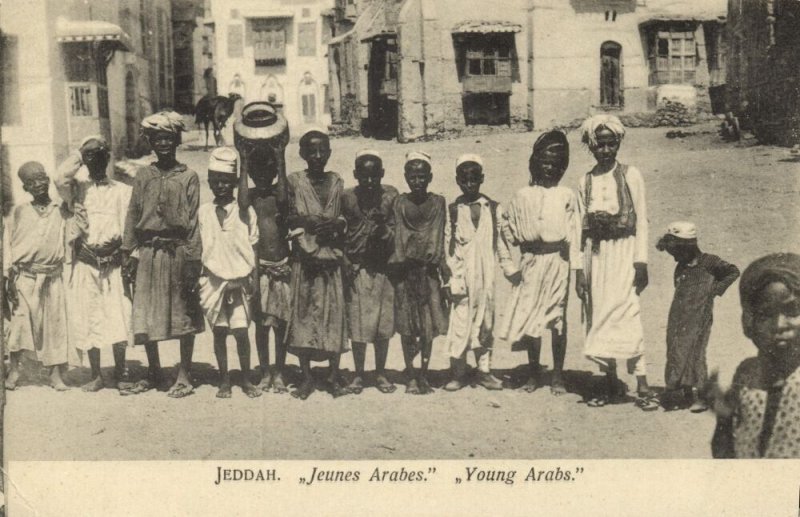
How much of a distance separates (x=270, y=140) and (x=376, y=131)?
13.6 meters

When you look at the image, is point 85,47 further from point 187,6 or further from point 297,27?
point 187,6

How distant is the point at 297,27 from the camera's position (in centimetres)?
2653

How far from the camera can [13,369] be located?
491cm

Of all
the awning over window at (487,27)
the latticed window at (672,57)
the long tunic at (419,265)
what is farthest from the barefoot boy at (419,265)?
the latticed window at (672,57)

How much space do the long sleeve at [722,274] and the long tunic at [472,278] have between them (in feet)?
4.04

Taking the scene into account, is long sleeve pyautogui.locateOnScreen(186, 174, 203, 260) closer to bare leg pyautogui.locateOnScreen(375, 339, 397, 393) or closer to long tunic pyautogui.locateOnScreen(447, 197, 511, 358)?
bare leg pyautogui.locateOnScreen(375, 339, 397, 393)

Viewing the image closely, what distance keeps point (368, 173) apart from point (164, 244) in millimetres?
1331

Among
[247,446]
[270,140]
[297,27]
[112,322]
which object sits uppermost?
[297,27]

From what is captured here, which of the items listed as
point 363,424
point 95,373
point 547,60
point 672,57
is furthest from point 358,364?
point 672,57

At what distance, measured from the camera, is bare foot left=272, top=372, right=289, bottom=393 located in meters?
4.80

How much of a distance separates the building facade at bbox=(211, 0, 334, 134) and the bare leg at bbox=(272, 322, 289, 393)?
2198 cm

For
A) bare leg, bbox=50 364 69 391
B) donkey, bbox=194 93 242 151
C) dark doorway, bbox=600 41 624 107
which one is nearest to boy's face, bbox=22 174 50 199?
bare leg, bbox=50 364 69 391

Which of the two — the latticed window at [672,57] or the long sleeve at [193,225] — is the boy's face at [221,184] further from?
the latticed window at [672,57]
